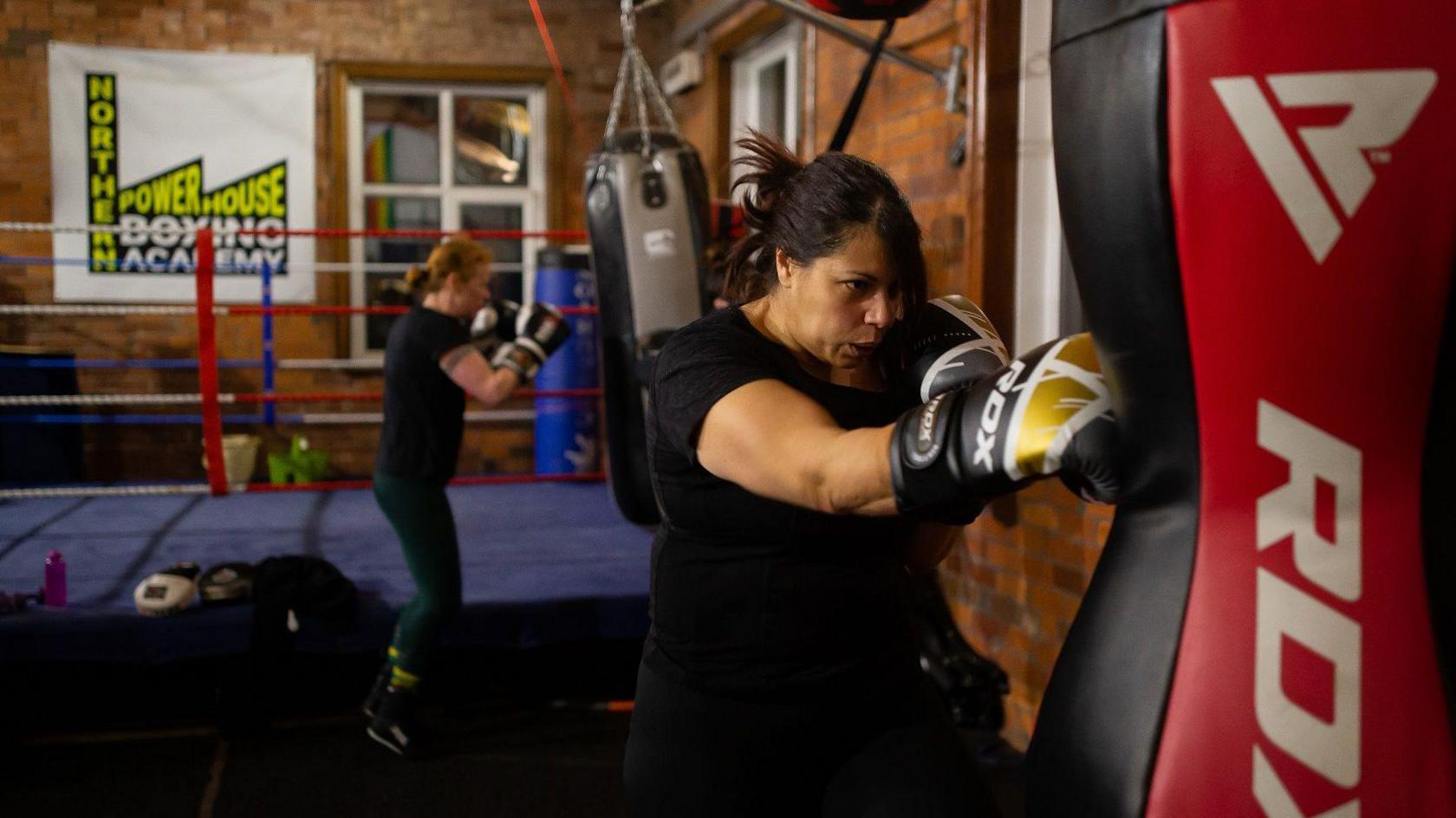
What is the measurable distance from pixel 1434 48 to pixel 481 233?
12.6 feet

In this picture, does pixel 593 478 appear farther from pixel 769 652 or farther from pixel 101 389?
pixel 769 652

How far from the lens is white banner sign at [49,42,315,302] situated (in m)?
5.33

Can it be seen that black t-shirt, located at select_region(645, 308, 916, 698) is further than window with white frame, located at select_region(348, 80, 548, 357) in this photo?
No

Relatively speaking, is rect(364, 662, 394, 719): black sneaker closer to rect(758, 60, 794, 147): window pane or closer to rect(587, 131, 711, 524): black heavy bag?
rect(587, 131, 711, 524): black heavy bag

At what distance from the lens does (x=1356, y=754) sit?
712 millimetres

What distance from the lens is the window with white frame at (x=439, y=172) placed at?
5699 millimetres

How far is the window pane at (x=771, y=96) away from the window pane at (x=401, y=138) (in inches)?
66.8

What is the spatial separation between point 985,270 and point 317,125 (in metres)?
3.87

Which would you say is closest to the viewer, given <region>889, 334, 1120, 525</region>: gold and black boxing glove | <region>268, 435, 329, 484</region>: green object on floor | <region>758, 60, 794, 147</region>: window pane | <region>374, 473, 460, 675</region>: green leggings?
<region>889, 334, 1120, 525</region>: gold and black boxing glove

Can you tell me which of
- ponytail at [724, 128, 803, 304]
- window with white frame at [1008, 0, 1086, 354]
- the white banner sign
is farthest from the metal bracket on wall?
the white banner sign

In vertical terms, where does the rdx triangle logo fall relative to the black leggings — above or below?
above

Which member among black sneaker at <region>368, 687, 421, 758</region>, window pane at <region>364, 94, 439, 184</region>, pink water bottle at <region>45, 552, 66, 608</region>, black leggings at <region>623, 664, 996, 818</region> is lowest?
black sneaker at <region>368, 687, 421, 758</region>

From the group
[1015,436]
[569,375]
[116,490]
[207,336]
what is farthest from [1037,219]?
[116,490]

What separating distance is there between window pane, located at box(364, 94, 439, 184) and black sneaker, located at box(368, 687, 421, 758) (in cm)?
365
